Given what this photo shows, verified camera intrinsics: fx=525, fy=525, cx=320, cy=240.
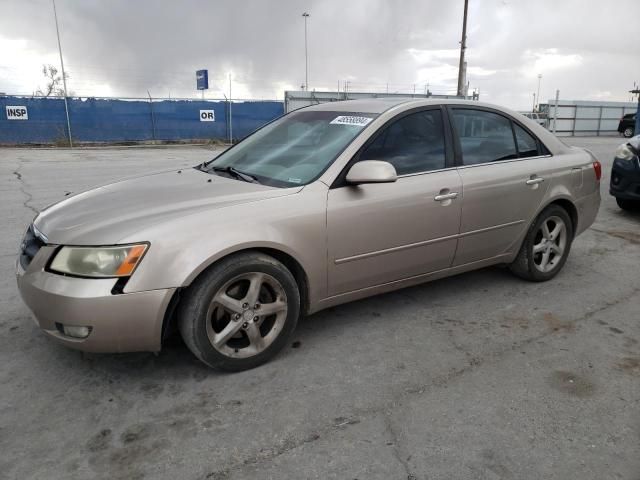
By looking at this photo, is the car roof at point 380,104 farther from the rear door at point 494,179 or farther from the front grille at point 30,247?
the front grille at point 30,247

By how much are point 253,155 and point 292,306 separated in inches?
51.3

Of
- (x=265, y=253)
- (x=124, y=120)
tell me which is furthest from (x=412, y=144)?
(x=124, y=120)

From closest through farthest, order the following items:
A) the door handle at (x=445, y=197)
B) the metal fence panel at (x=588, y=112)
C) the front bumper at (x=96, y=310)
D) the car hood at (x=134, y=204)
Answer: the front bumper at (x=96, y=310), the car hood at (x=134, y=204), the door handle at (x=445, y=197), the metal fence panel at (x=588, y=112)

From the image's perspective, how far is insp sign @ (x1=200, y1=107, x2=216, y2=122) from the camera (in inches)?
1026

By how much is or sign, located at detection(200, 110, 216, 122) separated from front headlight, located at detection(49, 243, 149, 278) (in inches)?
969

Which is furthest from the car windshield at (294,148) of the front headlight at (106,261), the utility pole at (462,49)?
the utility pole at (462,49)

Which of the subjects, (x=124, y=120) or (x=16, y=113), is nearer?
(x=16, y=113)

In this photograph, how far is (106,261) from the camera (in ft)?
8.55

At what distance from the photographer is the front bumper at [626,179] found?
6918 millimetres

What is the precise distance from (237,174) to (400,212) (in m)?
1.12

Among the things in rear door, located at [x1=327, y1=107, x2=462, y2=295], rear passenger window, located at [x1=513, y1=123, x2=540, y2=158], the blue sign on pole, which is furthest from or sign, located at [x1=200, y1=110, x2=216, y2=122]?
rear door, located at [x1=327, y1=107, x2=462, y2=295]

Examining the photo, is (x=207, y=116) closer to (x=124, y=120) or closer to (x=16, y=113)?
(x=124, y=120)

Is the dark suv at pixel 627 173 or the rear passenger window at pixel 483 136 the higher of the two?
the rear passenger window at pixel 483 136

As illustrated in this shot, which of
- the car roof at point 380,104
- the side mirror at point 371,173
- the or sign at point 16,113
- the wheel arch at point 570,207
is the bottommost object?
the wheel arch at point 570,207
